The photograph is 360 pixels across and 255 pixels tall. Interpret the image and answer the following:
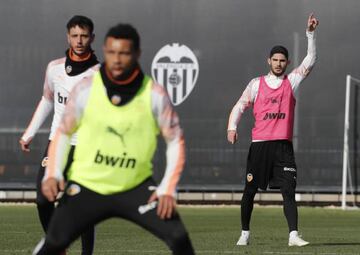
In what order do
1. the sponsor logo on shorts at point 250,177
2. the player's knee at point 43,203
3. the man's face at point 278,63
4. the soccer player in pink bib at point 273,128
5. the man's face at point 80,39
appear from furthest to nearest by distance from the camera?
the sponsor logo on shorts at point 250,177 → the soccer player in pink bib at point 273,128 → the man's face at point 278,63 → the man's face at point 80,39 → the player's knee at point 43,203

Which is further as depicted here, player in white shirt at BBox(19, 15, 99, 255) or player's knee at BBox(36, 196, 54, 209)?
player in white shirt at BBox(19, 15, 99, 255)

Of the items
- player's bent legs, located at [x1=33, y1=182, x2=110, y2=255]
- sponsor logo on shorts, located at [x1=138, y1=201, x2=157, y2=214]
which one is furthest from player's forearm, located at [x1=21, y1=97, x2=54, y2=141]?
sponsor logo on shorts, located at [x1=138, y1=201, x2=157, y2=214]

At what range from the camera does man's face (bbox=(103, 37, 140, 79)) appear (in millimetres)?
7266

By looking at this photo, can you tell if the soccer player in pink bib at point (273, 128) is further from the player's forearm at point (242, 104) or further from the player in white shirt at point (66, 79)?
the player in white shirt at point (66, 79)

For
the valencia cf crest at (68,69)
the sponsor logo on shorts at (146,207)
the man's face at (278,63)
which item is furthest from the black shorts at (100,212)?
the man's face at (278,63)

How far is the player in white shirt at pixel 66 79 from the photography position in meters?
9.98

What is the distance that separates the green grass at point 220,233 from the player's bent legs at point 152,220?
475 centimetres

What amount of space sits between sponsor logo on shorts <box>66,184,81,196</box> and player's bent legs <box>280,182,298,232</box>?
241 inches

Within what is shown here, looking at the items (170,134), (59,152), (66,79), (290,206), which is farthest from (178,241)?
(290,206)

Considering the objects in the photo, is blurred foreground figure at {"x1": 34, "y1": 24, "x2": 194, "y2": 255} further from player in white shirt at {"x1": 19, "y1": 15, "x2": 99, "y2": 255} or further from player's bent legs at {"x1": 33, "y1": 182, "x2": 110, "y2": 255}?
player in white shirt at {"x1": 19, "y1": 15, "x2": 99, "y2": 255}

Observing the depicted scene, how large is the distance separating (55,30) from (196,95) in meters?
2.95

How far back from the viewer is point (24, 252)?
12148 millimetres

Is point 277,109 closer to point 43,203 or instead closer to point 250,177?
point 250,177

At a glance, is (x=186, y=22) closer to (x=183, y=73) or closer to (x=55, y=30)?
(x=183, y=73)
